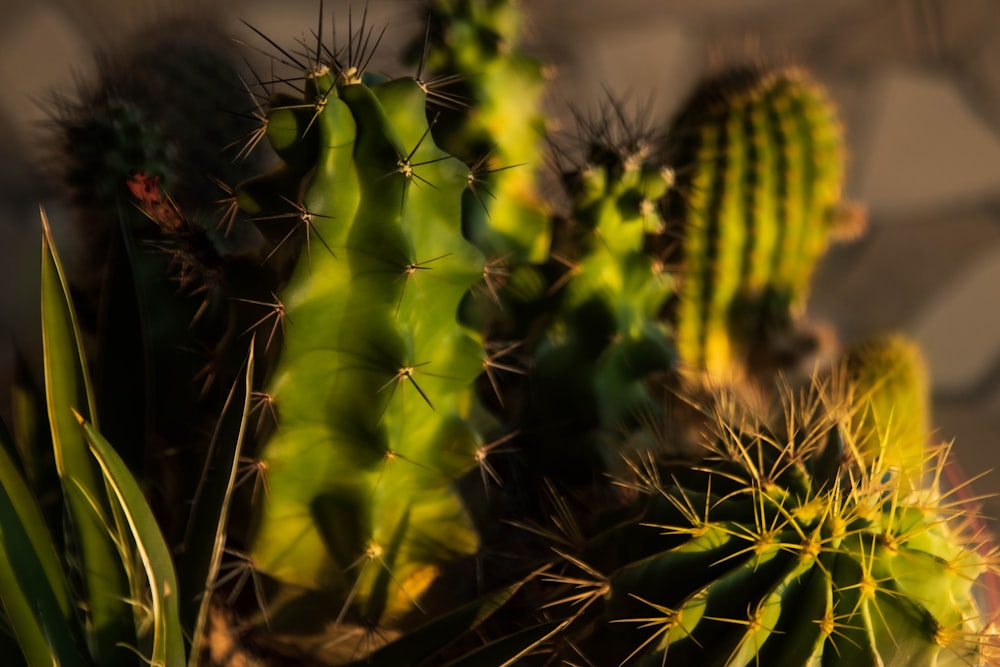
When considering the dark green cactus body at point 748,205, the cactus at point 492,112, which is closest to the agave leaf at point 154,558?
the cactus at point 492,112

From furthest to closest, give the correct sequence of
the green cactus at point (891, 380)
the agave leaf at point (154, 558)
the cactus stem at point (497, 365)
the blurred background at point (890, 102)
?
the blurred background at point (890, 102) < the green cactus at point (891, 380) < the cactus stem at point (497, 365) < the agave leaf at point (154, 558)

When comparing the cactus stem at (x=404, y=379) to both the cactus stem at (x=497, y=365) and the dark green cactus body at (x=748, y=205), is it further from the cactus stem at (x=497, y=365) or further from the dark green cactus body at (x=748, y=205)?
the dark green cactus body at (x=748, y=205)

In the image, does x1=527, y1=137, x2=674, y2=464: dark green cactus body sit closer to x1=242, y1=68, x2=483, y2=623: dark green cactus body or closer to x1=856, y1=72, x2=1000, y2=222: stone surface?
x1=242, y1=68, x2=483, y2=623: dark green cactus body

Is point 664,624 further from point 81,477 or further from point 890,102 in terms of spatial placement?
point 890,102

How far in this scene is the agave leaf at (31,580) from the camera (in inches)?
15.5

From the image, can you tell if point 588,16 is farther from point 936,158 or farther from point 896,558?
point 896,558

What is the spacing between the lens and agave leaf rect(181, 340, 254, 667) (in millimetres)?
372

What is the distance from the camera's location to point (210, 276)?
0.45 m

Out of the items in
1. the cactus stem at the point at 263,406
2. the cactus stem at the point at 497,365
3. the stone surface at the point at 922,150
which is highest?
the cactus stem at the point at 263,406

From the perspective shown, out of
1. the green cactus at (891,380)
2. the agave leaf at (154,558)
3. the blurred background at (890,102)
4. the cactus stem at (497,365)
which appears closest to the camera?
the agave leaf at (154,558)

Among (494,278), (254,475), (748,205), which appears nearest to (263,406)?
(254,475)

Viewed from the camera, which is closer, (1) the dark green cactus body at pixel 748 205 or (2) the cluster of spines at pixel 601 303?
(2) the cluster of spines at pixel 601 303

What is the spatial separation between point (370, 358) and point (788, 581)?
0.20 metres

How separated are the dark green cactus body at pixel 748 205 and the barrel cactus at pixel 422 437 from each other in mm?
82
